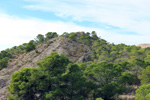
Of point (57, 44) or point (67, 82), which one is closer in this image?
point (67, 82)

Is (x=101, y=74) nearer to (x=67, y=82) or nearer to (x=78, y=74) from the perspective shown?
(x=78, y=74)

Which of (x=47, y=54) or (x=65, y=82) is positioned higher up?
(x=47, y=54)

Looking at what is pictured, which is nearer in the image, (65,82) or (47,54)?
(65,82)

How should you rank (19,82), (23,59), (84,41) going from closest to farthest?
(19,82)
(23,59)
(84,41)

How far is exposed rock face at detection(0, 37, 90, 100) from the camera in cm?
5542

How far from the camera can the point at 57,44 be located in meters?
70.6

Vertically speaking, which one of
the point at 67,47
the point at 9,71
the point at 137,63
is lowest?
the point at 9,71

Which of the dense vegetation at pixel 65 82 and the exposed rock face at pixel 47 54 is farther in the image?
the exposed rock face at pixel 47 54

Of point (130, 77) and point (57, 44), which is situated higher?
point (57, 44)

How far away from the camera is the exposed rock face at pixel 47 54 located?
55.4 metres

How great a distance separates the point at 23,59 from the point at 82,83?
4019cm

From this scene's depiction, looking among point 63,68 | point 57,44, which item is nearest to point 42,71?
point 63,68

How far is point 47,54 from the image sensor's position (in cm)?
6291

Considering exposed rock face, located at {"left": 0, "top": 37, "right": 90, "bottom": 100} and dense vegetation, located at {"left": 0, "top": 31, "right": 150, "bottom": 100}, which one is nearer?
dense vegetation, located at {"left": 0, "top": 31, "right": 150, "bottom": 100}
